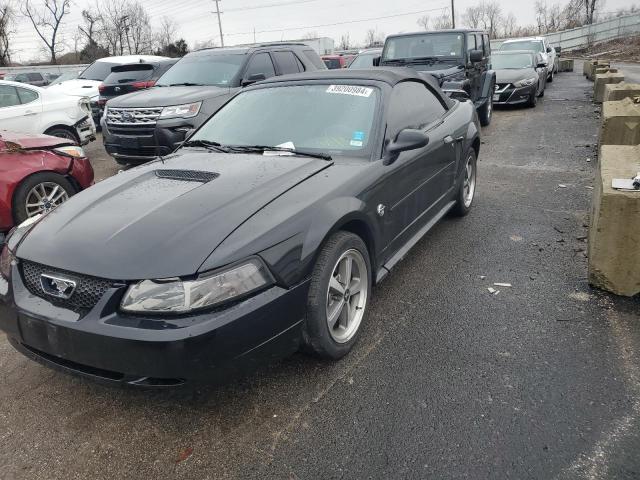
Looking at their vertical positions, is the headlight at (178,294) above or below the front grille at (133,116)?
below

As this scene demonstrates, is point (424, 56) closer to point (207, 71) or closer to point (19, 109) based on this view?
point (207, 71)

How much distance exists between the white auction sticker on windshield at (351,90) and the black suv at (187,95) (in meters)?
3.29

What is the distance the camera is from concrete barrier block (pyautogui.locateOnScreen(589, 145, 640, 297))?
3.41m

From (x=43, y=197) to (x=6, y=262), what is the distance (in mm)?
2817

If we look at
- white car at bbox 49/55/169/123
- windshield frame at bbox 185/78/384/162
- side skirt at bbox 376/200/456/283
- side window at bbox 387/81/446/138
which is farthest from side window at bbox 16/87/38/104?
side skirt at bbox 376/200/456/283

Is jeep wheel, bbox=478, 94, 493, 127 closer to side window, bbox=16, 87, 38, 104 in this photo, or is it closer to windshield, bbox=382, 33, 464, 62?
windshield, bbox=382, 33, 464, 62

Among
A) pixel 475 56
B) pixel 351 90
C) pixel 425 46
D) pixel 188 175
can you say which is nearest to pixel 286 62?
pixel 425 46

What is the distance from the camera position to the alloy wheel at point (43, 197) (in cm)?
515

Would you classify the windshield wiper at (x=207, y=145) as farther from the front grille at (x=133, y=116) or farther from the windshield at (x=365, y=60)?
the windshield at (x=365, y=60)

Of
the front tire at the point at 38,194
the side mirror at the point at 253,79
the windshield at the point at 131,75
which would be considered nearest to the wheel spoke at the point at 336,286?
the front tire at the point at 38,194

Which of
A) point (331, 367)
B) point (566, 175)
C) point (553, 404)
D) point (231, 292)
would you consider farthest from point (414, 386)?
point (566, 175)

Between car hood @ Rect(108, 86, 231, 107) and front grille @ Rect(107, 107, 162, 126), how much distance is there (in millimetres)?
76

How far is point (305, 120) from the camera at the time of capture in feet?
12.0

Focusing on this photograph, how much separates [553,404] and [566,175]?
514 cm
